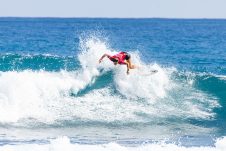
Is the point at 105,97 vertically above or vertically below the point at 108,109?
above

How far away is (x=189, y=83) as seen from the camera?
80.2 ft

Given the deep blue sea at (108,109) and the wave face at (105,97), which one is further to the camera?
the wave face at (105,97)

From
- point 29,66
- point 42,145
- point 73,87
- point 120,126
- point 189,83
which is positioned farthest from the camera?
point 29,66

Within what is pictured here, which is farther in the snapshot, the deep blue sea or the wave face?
the wave face

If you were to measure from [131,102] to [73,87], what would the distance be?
9.81 ft

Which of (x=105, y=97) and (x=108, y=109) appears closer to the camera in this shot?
(x=108, y=109)

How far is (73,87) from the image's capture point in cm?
2258

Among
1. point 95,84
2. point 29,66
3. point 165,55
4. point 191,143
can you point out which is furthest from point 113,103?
point 165,55

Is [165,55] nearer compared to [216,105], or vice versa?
[216,105]

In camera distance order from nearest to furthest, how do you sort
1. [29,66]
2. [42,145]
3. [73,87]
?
[42,145] < [73,87] < [29,66]

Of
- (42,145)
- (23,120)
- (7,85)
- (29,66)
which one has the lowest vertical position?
(42,145)

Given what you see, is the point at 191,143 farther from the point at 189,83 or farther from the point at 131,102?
the point at 189,83

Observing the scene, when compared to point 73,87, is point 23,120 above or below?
below

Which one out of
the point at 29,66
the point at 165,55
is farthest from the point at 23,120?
the point at 165,55
